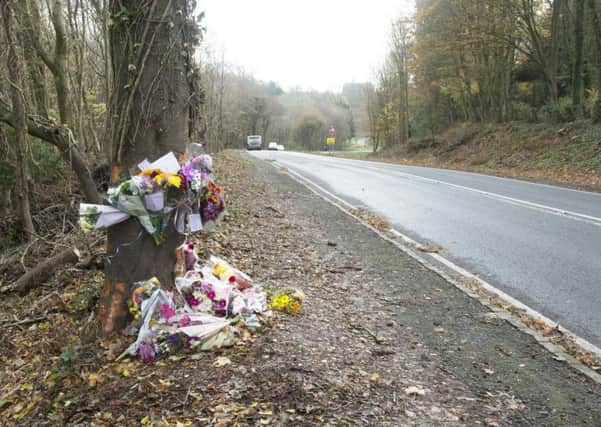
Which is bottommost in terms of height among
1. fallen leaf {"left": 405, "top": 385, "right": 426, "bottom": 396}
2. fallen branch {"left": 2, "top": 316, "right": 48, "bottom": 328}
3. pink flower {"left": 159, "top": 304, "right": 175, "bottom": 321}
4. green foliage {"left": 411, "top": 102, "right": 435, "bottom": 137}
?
fallen branch {"left": 2, "top": 316, "right": 48, "bottom": 328}

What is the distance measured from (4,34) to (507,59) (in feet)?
82.7

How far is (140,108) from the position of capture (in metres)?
4.15

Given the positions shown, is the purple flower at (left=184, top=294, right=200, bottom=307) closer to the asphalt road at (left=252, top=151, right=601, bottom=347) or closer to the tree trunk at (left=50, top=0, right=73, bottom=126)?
the asphalt road at (left=252, top=151, right=601, bottom=347)

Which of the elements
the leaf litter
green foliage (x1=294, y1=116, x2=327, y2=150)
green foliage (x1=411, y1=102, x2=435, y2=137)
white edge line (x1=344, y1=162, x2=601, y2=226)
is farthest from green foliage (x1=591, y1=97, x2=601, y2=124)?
green foliage (x1=294, y1=116, x2=327, y2=150)

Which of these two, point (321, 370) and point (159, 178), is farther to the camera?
point (159, 178)

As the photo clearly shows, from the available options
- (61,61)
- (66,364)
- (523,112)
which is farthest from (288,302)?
(523,112)

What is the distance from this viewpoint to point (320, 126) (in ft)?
232

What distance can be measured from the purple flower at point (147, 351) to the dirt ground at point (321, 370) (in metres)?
0.07

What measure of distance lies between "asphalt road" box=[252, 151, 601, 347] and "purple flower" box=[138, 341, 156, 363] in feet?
12.8

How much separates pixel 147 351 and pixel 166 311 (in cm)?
35

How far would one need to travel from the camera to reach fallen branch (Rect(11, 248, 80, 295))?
21.2ft

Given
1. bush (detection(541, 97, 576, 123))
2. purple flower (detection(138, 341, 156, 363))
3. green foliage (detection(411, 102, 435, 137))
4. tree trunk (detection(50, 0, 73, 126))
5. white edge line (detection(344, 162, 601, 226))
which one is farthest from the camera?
green foliage (detection(411, 102, 435, 137))

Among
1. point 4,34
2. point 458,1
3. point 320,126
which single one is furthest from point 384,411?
point 320,126

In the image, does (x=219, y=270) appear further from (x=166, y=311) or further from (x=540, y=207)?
(x=540, y=207)
